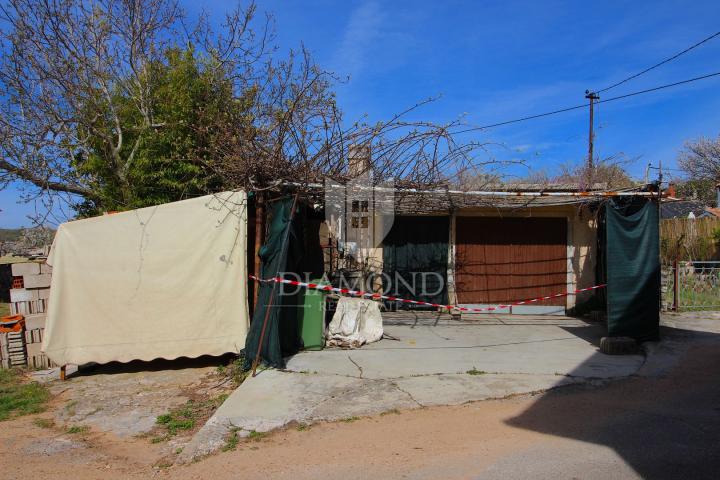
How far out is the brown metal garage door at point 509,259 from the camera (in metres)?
11.0

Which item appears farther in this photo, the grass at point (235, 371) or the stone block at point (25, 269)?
the stone block at point (25, 269)

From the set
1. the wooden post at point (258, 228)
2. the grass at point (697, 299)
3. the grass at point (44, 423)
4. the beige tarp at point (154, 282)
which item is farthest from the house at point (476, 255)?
the grass at point (44, 423)

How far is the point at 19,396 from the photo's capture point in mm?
6176

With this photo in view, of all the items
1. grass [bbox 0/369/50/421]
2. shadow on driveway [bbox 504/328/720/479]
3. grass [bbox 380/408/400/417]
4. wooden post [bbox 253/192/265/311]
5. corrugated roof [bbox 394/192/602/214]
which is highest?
corrugated roof [bbox 394/192/602/214]

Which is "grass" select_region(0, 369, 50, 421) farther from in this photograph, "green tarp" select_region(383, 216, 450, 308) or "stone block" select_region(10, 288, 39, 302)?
"green tarp" select_region(383, 216, 450, 308)

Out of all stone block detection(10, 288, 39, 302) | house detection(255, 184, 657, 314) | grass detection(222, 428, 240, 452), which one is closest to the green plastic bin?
grass detection(222, 428, 240, 452)

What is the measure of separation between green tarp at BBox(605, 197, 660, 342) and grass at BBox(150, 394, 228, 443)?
6191 millimetres

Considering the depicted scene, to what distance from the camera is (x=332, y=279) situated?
10.0 metres

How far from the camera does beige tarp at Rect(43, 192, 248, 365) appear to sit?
6.73 m

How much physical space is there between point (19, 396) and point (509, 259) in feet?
31.2

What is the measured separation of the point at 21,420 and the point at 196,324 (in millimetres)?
2229

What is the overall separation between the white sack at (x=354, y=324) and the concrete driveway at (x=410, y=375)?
0.23 metres

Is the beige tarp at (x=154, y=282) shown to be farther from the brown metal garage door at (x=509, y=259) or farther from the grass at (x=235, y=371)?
the brown metal garage door at (x=509, y=259)

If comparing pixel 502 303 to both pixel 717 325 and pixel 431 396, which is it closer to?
pixel 717 325
